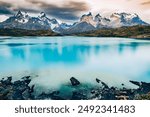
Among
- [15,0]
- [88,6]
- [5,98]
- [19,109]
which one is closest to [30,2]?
[15,0]

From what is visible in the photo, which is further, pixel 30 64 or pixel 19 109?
pixel 30 64

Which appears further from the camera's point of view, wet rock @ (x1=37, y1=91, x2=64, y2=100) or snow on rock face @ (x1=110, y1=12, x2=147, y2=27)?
snow on rock face @ (x1=110, y1=12, x2=147, y2=27)

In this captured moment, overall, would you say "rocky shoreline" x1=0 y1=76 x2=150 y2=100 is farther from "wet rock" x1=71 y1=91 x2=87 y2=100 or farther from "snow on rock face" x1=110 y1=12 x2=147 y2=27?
"snow on rock face" x1=110 y1=12 x2=147 y2=27

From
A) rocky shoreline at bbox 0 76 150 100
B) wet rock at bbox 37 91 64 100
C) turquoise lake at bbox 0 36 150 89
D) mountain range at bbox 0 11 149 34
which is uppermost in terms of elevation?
mountain range at bbox 0 11 149 34

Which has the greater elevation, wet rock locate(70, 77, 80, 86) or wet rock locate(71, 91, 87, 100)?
wet rock locate(70, 77, 80, 86)

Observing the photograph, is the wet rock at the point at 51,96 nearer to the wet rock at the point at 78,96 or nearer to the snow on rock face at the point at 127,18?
the wet rock at the point at 78,96

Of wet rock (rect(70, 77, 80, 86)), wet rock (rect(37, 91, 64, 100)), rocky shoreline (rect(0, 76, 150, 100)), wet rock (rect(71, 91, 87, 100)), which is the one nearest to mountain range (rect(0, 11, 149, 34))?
wet rock (rect(70, 77, 80, 86))

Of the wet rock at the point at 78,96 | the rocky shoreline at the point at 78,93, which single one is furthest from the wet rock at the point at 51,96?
the wet rock at the point at 78,96

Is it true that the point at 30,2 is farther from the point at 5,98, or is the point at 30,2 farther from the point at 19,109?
the point at 19,109
